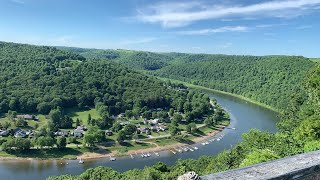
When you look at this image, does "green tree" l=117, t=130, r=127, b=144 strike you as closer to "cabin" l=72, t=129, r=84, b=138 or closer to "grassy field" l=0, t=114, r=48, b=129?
"cabin" l=72, t=129, r=84, b=138

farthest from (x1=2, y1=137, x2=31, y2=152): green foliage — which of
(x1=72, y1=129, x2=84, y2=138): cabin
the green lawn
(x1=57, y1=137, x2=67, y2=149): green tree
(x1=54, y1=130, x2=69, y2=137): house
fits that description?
(x1=72, y1=129, x2=84, y2=138): cabin

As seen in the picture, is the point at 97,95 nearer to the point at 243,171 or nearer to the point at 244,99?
the point at 244,99

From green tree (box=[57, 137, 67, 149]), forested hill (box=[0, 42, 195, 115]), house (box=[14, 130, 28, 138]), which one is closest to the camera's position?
green tree (box=[57, 137, 67, 149])

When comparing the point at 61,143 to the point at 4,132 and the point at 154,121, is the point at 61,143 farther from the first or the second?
the point at 154,121

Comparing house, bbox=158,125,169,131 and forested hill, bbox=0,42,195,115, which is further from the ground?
forested hill, bbox=0,42,195,115

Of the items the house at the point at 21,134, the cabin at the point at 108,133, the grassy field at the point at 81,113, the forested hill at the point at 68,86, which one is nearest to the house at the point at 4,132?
the house at the point at 21,134

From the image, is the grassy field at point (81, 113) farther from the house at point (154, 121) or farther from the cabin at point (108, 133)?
the house at point (154, 121)
